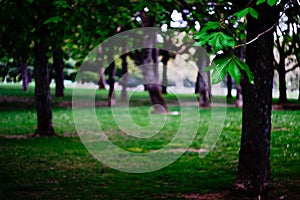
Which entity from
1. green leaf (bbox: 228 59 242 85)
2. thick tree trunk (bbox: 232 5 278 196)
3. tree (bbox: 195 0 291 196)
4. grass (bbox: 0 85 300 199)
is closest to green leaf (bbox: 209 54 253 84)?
green leaf (bbox: 228 59 242 85)

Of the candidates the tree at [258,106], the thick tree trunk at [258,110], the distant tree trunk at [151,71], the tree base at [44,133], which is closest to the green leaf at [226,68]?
the tree at [258,106]

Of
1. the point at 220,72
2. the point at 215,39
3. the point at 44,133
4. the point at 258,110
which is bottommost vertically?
the point at 44,133

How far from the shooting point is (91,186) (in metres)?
8.75

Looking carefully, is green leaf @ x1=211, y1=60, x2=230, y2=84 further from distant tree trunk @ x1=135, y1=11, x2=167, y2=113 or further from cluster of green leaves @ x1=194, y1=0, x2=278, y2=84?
distant tree trunk @ x1=135, y1=11, x2=167, y2=113

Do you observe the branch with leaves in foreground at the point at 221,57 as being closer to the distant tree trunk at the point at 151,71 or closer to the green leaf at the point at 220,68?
the green leaf at the point at 220,68

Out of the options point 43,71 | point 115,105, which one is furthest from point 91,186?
point 115,105

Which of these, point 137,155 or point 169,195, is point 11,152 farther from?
point 169,195

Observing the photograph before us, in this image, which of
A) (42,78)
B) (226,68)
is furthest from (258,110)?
(42,78)

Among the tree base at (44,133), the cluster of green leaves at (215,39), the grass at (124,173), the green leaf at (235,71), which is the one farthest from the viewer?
the tree base at (44,133)

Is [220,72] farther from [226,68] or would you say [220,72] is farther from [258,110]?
[258,110]

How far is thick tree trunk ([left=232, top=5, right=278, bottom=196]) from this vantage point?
23.7 ft

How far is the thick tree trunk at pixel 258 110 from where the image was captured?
7.23 meters

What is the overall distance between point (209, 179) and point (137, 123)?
1245 cm

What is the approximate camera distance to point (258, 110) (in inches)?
289
